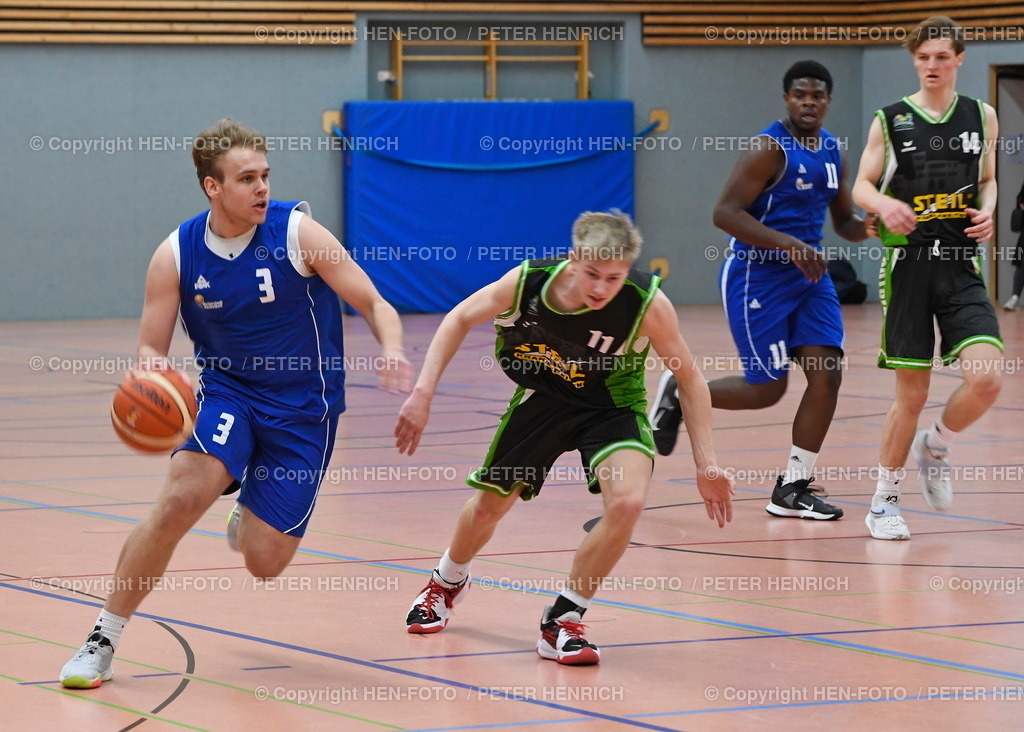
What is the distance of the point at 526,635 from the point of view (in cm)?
419

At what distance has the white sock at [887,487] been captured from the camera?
217 inches

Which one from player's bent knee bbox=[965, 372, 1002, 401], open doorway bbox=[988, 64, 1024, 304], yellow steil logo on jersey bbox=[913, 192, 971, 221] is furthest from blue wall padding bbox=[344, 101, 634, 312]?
player's bent knee bbox=[965, 372, 1002, 401]

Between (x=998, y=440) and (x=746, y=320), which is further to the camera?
(x=998, y=440)

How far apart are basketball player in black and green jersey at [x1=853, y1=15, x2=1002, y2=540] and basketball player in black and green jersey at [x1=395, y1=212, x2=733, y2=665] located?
1712mm

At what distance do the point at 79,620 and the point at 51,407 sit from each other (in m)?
5.55

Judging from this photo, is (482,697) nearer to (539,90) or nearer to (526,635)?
(526,635)

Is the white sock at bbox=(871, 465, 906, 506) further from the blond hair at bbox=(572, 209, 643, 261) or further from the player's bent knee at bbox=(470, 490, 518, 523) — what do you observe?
the blond hair at bbox=(572, 209, 643, 261)

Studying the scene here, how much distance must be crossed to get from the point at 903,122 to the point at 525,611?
2.49m

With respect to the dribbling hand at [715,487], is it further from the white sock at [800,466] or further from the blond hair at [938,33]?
the blond hair at [938,33]

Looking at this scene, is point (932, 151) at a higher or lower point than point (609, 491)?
higher

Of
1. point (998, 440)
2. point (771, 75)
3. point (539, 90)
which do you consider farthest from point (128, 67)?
point (998, 440)

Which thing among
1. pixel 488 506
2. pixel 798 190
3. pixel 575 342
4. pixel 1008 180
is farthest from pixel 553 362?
pixel 1008 180

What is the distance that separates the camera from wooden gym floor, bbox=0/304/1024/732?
3.47 meters

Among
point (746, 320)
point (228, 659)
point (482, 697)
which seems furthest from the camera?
point (746, 320)
